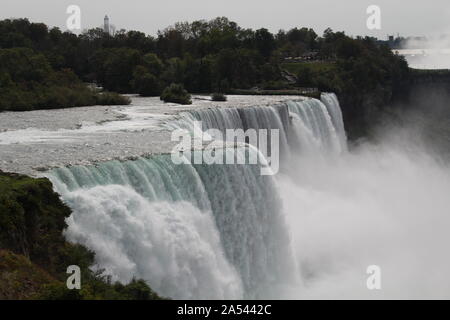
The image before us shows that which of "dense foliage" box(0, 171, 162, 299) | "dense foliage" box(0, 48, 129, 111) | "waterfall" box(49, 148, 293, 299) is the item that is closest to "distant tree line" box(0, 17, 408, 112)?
"dense foliage" box(0, 48, 129, 111)

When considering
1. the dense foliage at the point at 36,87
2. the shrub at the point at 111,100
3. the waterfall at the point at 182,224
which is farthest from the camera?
the shrub at the point at 111,100

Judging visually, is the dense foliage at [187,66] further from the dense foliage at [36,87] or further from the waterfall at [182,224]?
the waterfall at [182,224]

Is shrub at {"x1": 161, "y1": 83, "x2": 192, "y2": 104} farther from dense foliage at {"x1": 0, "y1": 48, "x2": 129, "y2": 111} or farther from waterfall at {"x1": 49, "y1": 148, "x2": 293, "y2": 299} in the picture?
waterfall at {"x1": 49, "y1": 148, "x2": 293, "y2": 299}

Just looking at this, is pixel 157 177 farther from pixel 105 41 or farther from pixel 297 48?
pixel 297 48

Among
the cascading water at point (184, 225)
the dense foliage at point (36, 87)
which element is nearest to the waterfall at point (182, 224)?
the cascading water at point (184, 225)

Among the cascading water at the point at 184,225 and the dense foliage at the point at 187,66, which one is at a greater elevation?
the dense foliage at the point at 187,66
